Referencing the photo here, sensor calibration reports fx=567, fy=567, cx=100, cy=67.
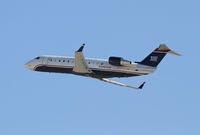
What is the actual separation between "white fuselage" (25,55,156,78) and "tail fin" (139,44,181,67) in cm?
68

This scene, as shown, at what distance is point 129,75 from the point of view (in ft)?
240

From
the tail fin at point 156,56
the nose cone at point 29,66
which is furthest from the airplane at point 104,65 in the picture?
the nose cone at point 29,66

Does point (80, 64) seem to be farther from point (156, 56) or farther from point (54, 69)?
point (156, 56)

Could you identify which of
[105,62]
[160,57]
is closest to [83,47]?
[105,62]

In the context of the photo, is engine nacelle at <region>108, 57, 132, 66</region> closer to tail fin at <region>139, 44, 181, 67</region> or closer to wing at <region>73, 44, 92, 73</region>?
tail fin at <region>139, 44, 181, 67</region>

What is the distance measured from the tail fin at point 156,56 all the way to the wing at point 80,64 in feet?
23.7

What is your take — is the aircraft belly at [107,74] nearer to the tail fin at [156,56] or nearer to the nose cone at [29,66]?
the tail fin at [156,56]

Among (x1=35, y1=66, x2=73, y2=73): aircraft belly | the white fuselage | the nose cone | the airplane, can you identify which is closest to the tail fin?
the airplane

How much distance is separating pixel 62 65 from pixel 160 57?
1372 centimetres

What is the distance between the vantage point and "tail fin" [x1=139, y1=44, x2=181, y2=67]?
7188cm

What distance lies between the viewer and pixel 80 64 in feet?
239

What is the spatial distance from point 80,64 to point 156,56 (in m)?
9.78

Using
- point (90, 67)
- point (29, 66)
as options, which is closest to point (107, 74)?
point (90, 67)

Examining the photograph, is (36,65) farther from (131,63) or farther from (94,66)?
(131,63)
